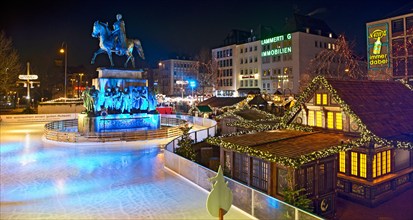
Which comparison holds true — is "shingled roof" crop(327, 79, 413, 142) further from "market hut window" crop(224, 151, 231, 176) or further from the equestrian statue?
the equestrian statue

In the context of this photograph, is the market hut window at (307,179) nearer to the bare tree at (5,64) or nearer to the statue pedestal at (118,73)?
the statue pedestal at (118,73)

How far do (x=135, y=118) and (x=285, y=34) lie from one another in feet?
167

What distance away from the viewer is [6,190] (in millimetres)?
13055

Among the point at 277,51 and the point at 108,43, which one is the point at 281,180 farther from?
the point at 277,51

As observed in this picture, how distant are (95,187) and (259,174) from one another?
6.60 metres

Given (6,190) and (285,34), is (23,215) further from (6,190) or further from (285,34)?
(285,34)

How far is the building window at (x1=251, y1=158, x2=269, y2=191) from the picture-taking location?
11594mm

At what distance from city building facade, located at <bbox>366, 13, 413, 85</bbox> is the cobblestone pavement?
129 feet

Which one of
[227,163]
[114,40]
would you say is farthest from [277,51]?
[227,163]

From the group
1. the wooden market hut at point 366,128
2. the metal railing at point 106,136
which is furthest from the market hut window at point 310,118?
the metal railing at point 106,136

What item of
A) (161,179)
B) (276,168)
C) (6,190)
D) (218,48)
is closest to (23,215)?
(6,190)

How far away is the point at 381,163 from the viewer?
13.9 m

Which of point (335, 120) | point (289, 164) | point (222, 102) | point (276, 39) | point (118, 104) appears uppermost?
point (276, 39)

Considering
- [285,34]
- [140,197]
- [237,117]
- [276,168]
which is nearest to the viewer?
[276,168]
